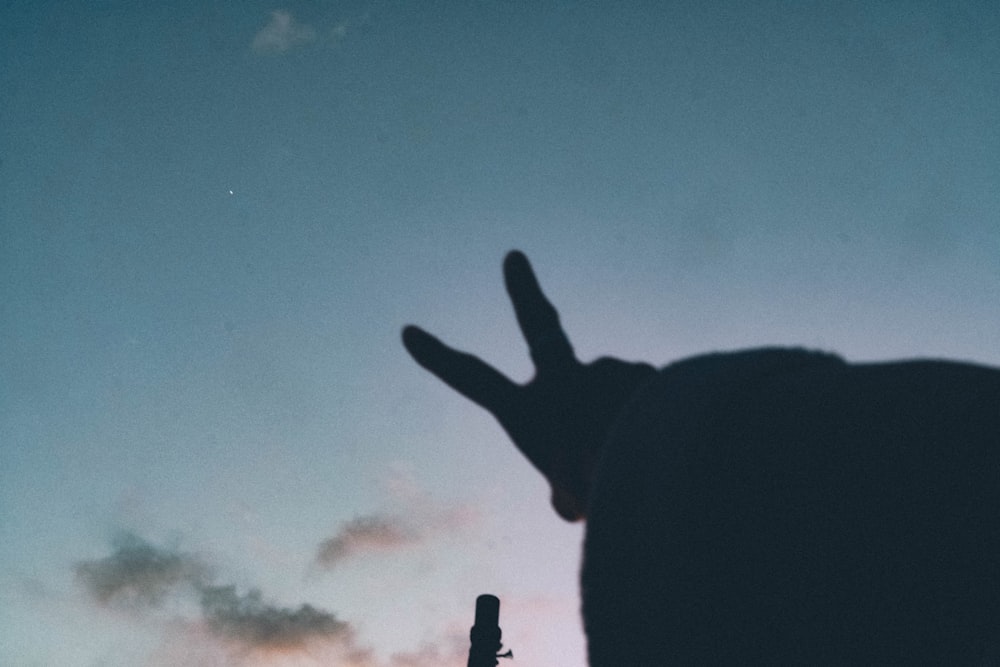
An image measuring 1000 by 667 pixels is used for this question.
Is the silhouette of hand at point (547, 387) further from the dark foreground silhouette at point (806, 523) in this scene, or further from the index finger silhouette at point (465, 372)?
the dark foreground silhouette at point (806, 523)

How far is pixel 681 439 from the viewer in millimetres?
1158

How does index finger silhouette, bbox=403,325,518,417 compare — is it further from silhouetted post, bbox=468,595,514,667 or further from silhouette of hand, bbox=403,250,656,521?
silhouetted post, bbox=468,595,514,667

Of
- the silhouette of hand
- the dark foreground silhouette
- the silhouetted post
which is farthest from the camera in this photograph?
the silhouetted post

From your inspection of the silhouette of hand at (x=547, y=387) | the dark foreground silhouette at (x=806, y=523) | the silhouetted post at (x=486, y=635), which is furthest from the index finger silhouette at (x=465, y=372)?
the silhouetted post at (x=486, y=635)

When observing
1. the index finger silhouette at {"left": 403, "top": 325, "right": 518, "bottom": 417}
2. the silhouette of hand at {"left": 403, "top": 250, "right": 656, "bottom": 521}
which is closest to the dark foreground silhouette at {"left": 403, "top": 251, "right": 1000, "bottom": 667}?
the silhouette of hand at {"left": 403, "top": 250, "right": 656, "bottom": 521}

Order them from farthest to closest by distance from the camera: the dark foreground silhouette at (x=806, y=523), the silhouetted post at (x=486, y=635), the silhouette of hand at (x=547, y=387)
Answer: the silhouetted post at (x=486, y=635) < the silhouette of hand at (x=547, y=387) < the dark foreground silhouette at (x=806, y=523)

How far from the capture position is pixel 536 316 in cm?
161

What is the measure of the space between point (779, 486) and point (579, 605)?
42 cm

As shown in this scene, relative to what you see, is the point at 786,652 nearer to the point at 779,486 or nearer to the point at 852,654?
the point at 852,654

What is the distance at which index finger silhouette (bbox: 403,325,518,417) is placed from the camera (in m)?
1.61

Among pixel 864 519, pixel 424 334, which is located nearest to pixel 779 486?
pixel 864 519

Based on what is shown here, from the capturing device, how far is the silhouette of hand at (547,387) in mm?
1574

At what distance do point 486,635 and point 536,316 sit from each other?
8.06 meters

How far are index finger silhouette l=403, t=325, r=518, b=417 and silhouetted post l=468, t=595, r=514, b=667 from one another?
7.94 m
